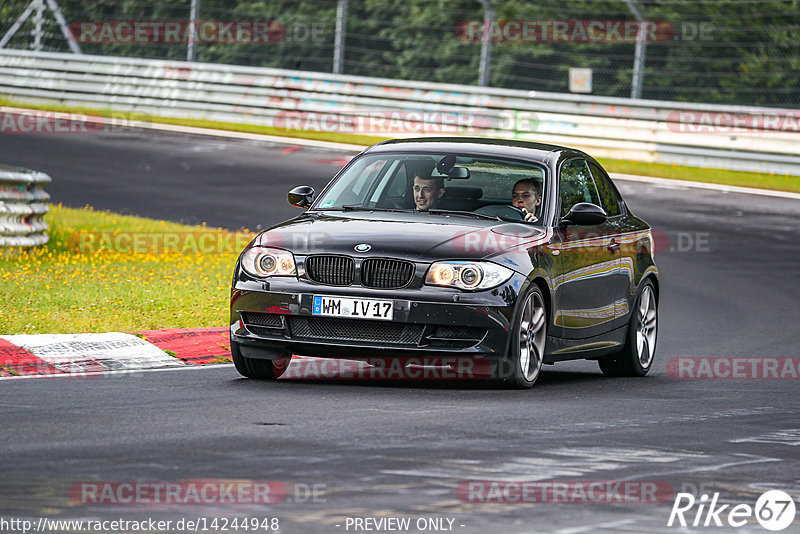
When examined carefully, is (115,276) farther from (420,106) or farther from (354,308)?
(420,106)

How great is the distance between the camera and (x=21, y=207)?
1596 cm

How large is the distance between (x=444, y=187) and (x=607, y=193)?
68.5 inches

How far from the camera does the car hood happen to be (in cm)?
937

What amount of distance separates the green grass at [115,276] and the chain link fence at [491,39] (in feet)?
34.6

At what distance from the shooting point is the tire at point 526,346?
9.45 m

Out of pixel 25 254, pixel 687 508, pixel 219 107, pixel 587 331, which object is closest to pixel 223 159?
pixel 219 107

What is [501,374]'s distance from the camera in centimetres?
952

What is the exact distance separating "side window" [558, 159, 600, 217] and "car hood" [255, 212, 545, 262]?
694 mm

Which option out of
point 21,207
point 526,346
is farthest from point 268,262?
point 21,207

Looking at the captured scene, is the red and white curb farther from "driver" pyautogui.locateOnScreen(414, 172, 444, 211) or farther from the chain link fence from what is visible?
the chain link fence

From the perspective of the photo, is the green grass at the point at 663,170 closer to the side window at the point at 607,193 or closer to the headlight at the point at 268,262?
the side window at the point at 607,193

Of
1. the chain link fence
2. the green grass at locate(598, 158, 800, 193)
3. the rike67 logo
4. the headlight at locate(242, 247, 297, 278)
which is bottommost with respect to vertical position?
the green grass at locate(598, 158, 800, 193)

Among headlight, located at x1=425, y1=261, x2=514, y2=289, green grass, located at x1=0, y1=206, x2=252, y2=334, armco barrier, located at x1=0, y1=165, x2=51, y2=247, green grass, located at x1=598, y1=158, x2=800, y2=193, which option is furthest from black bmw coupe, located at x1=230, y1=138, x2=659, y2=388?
green grass, located at x1=598, y1=158, x2=800, y2=193

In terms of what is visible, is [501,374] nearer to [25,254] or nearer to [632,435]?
[632,435]
